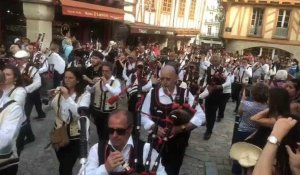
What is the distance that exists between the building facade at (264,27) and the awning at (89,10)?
14.7 meters

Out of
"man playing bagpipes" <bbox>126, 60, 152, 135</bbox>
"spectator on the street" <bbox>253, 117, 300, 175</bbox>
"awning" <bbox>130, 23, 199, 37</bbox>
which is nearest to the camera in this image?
"spectator on the street" <bbox>253, 117, 300, 175</bbox>

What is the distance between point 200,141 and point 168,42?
23.2m

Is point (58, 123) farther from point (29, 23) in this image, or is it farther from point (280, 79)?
point (29, 23)

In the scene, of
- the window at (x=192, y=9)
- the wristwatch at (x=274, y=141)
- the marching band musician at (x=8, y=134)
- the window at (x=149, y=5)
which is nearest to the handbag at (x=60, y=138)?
the marching band musician at (x=8, y=134)

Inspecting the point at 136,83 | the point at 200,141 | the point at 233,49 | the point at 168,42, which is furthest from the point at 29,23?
the point at 233,49

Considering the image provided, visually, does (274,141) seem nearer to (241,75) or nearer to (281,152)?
(281,152)

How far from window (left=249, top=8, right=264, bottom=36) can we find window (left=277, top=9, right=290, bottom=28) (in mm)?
1457

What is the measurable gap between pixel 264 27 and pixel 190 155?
82.7 feet

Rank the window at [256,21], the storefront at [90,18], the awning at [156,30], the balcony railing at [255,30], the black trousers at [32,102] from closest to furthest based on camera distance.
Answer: the black trousers at [32,102]
the storefront at [90,18]
the awning at [156,30]
the window at [256,21]
the balcony railing at [255,30]

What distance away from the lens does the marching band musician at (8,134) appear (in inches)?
133

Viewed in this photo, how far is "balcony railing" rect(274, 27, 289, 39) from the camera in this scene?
96.2 ft

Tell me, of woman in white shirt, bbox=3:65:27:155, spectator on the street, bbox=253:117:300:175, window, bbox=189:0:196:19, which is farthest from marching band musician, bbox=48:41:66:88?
window, bbox=189:0:196:19

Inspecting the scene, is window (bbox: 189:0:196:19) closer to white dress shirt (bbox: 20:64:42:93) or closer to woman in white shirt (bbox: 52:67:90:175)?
white dress shirt (bbox: 20:64:42:93)

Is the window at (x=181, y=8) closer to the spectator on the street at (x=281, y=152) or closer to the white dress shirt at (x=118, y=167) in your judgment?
the white dress shirt at (x=118, y=167)
